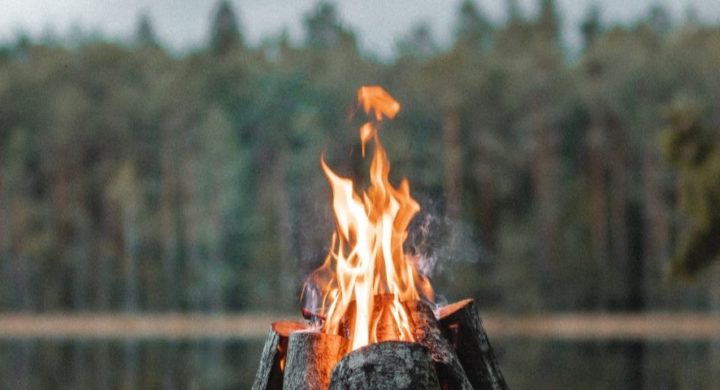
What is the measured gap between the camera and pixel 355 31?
141 ft

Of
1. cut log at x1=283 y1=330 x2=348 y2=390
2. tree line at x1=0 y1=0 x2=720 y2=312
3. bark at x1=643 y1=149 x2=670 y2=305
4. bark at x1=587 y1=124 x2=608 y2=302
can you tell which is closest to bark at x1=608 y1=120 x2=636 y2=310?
tree line at x1=0 y1=0 x2=720 y2=312

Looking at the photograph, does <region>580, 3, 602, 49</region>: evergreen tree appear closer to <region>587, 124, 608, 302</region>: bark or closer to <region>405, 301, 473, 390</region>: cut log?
<region>587, 124, 608, 302</region>: bark

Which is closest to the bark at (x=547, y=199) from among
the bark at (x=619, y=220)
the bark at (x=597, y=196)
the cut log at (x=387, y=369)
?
the bark at (x=597, y=196)

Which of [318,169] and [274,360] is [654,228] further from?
[274,360]

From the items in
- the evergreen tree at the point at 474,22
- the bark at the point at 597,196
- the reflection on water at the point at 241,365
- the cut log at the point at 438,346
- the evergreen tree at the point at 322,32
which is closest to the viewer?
the cut log at the point at 438,346

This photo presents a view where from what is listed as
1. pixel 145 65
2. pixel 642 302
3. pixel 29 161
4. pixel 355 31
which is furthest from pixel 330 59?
pixel 642 302

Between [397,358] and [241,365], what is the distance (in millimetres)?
16300

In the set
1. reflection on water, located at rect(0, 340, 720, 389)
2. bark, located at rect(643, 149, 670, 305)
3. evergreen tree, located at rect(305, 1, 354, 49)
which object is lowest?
reflection on water, located at rect(0, 340, 720, 389)

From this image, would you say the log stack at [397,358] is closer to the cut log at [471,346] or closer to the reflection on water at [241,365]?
the cut log at [471,346]

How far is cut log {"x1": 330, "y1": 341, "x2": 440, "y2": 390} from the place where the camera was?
138 inches

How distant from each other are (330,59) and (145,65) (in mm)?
6770

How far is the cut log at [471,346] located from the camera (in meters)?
4.00

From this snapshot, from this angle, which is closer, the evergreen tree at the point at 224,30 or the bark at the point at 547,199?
the bark at the point at 547,199

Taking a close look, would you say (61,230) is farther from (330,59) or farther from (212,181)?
(330,59)
